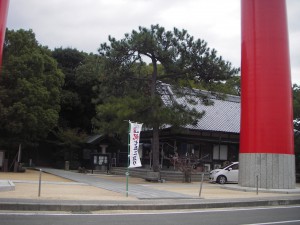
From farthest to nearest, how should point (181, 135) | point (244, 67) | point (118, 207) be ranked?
point (181, 135), point (244, 67), point (118, 207)

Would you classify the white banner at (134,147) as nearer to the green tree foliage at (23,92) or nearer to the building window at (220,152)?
the green tree foliage at (23,92)

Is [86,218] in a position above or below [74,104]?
below

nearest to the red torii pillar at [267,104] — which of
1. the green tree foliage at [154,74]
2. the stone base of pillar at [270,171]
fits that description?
the stone base of pillar at [270,171]

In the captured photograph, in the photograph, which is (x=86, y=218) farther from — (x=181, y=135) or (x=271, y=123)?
(x=181, y=135)

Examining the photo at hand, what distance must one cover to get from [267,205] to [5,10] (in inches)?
465

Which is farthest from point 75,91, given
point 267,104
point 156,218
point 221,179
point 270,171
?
point 156,218

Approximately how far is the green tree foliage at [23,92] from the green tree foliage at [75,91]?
949 cm

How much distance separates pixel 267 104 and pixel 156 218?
12574mm

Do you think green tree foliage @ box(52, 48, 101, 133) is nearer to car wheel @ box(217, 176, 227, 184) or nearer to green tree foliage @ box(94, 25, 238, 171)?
green tree foliage @ box(94, 25, 238, 171)

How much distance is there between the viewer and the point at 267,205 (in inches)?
593

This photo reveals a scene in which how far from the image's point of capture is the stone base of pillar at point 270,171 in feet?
66.5

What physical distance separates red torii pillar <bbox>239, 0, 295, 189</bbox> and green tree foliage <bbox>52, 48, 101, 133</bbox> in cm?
2133

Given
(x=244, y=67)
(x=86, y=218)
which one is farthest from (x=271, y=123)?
(x=86, y=218)

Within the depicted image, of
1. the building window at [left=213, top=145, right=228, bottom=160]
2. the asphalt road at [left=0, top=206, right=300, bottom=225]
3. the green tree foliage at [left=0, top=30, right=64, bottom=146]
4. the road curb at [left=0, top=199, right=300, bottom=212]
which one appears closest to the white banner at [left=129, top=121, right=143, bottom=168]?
the road curb at [left=0, top=199, right=300, bottom=212]
